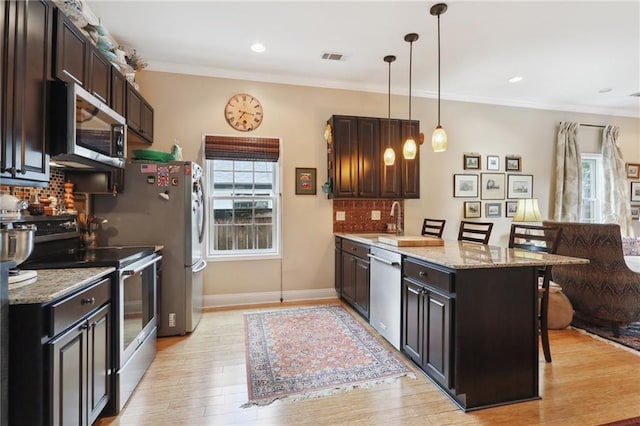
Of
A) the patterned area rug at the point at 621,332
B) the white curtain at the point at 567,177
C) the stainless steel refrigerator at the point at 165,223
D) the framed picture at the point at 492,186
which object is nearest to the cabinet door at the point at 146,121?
the stainless steel refrigerator at the point at 165,223

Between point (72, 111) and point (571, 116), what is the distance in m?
6.69

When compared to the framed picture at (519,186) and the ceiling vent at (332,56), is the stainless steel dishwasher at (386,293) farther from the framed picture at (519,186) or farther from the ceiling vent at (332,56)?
the framed picture at (519,186)

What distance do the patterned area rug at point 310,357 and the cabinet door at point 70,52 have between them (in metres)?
2.34

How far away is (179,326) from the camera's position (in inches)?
118

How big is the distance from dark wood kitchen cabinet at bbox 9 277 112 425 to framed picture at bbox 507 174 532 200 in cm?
542

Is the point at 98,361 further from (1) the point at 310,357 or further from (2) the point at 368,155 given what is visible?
(2) the point at 368,155

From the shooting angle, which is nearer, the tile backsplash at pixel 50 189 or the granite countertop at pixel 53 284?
the granite countertop at pixel 53 284

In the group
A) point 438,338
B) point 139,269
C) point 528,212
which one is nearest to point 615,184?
point 528,212

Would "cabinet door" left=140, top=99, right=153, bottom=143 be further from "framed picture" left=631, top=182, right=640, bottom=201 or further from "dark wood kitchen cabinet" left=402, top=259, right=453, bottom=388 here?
"framed picture" left=631, top=182, right=640, bottom=201

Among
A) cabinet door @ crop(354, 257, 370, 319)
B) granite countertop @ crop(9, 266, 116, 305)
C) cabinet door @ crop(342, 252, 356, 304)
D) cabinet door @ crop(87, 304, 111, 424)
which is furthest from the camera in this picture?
cabinet door @ crop(342, 252, 356, 304)

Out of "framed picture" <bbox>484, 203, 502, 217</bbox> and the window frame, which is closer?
the window frame

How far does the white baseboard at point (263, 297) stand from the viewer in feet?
12.7

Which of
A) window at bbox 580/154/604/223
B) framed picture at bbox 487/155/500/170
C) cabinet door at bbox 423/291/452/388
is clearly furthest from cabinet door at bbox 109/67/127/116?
window at bbox 580/154/604/223

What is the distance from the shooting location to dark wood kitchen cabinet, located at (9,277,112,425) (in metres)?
1.24
